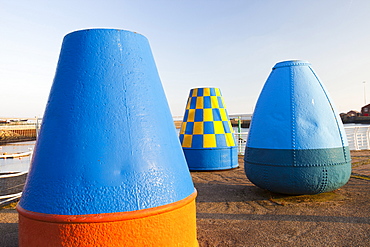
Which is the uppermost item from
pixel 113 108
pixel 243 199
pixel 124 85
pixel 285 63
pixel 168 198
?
pixel 285 63

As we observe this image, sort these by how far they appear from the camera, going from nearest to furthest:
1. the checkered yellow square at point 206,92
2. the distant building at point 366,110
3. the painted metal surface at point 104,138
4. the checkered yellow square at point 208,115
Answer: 1. the painted metal surface at point 104,138
2. the checkered yellow square at point 208,115
3. the checkered yellow square at point 206,92
4. the distant building at point 366,110

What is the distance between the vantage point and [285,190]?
17.5 feet

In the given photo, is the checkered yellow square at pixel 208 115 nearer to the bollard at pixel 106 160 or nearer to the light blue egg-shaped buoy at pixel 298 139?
the light blue egg-shaped buoy at pixel 298 139

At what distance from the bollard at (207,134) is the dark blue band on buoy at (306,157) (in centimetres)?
376

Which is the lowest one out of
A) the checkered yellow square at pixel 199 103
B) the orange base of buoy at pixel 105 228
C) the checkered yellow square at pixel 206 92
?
the orange base of buoy at pixel 105 228

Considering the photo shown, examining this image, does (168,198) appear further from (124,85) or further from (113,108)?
(124,85)

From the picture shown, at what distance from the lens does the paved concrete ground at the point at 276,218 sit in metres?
3.63

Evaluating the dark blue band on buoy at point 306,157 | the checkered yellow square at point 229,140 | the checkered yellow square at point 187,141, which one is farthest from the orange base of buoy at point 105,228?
the checkered yellow square at point 229,140

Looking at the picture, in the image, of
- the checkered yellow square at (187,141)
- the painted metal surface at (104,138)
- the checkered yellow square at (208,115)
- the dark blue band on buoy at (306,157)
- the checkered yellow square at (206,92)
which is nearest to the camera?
the painted metal surface at (104,138)

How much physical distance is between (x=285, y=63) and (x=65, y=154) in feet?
15.8

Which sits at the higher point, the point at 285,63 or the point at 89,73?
the point at 285,63

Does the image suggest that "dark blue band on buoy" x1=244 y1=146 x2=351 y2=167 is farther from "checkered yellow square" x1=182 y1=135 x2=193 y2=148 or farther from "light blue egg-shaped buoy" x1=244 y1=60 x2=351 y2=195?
"checkered yellow square" x1=182 y1=135 x2=193 y2=148

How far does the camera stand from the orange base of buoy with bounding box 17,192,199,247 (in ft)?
6.98

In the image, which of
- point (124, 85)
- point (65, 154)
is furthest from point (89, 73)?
point (65, 154)
